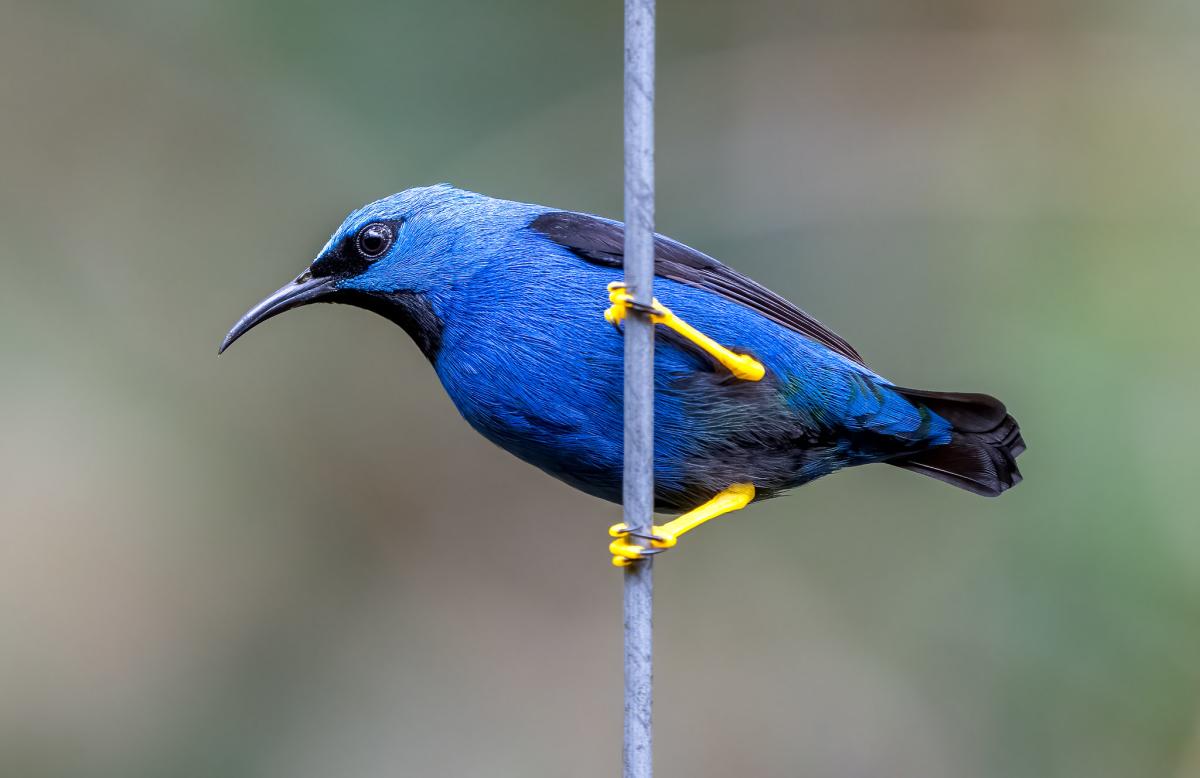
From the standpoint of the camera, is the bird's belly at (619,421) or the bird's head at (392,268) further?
the bird's head at (392,268)

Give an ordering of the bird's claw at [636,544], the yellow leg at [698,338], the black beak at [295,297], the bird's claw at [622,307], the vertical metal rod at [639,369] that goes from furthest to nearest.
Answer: the black beak at [295,297], the yellow leg at [698,338], the bird's claw at [636,544], the bird's claw at [622,307], the vertical metal rod at [639,369]

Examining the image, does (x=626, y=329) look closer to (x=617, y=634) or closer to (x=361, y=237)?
(x=361, y=237)

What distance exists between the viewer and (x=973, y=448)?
14.8 ft

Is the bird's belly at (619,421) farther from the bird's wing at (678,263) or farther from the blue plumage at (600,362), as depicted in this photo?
the bird's wing at (678,263)

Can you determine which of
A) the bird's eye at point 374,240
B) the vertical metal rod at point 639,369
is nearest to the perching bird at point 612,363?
the bird's eye at point 374,240

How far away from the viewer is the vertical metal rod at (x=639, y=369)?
3.05m

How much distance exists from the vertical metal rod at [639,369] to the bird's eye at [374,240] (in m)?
1.35

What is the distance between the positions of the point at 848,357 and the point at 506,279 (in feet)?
3.65

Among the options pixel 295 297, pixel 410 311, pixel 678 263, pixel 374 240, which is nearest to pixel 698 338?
pixel 678 263

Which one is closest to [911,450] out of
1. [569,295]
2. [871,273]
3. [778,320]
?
[778,320]

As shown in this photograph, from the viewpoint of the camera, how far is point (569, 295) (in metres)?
4.06

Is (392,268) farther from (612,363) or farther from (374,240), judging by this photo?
(612,363)

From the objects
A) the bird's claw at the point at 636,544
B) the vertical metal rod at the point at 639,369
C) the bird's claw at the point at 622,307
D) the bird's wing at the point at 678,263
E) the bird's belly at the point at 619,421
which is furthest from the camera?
the bird's wing at the point at 678,263

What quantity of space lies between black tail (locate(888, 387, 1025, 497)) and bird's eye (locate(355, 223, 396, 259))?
162 centimetres
